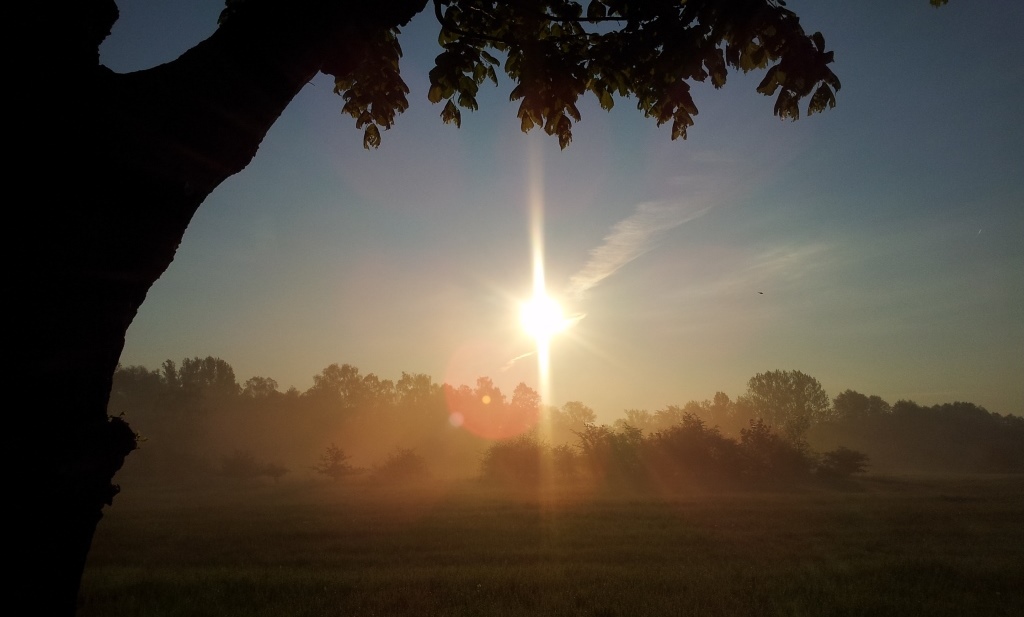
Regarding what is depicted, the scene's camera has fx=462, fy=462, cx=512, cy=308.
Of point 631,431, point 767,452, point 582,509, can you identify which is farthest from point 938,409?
point 582,509

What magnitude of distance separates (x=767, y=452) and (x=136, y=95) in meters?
53.5

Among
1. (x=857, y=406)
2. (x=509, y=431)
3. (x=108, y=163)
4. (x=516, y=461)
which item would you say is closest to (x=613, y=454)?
(x=516, y=461)

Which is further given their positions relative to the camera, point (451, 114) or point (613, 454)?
point (613, 454)

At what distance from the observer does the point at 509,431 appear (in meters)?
127

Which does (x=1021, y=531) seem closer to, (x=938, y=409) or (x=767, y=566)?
(x=767, y=566)

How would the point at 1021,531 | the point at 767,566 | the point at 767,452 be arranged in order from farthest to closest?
the point at 767,452 → the point at 1021,531 → the point at 767,566

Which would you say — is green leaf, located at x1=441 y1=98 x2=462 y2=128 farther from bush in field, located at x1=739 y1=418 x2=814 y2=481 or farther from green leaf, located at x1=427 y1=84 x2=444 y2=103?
bush in field, located at x1=739 y1=418 x2=814 y2=481

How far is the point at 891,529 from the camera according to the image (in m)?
18.0

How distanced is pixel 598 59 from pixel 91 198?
4.15 meters

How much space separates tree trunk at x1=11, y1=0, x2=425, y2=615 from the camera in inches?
65.1

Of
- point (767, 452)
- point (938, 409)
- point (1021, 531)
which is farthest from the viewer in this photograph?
point (938, 409)

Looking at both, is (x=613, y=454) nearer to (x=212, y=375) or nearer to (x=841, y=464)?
(x=841, y=464)

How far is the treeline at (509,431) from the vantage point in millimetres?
47312

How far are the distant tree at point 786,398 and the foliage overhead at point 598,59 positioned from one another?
11992cm
